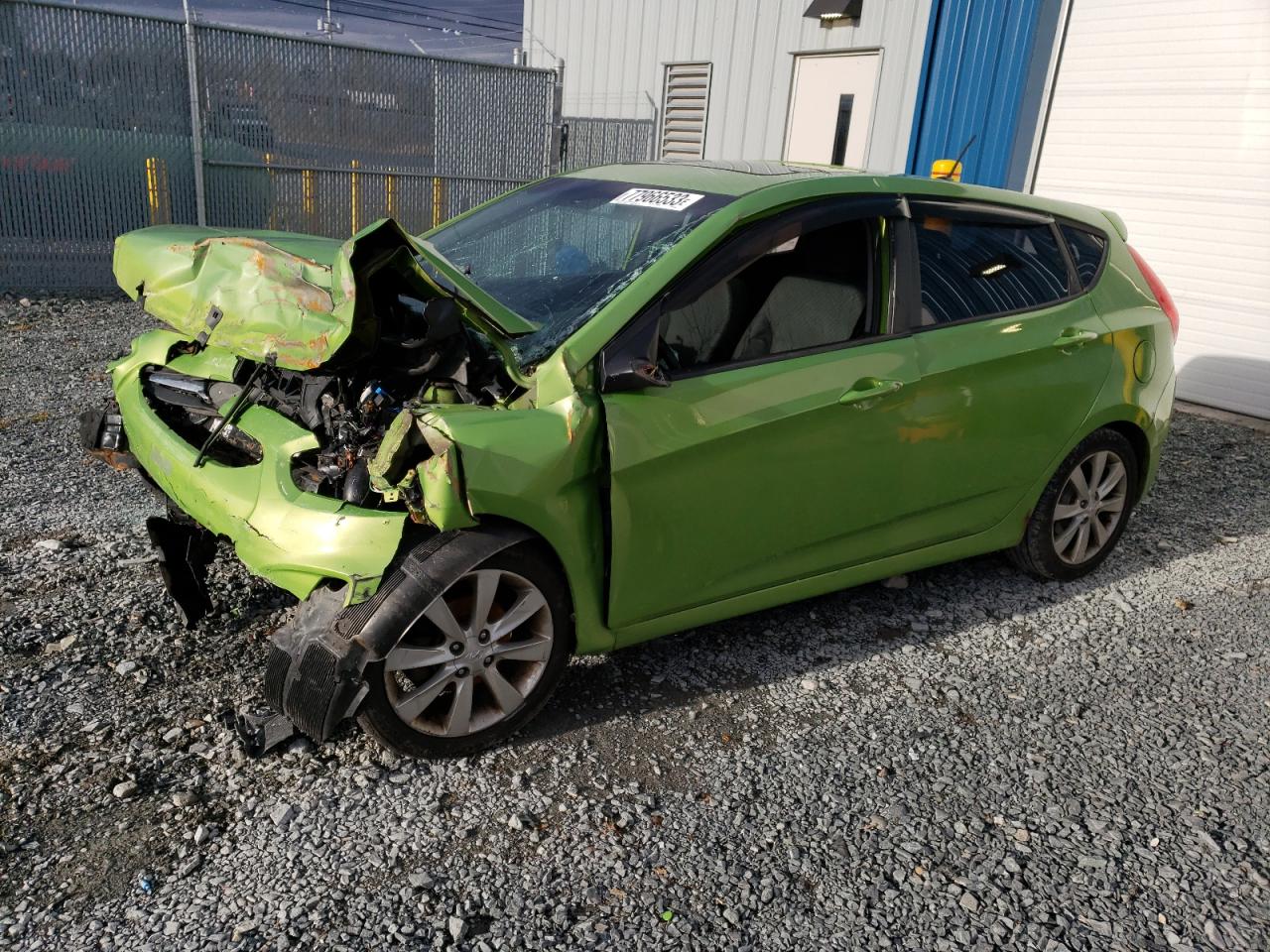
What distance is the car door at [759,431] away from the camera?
9.93ft

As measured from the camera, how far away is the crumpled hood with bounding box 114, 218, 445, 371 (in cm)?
290

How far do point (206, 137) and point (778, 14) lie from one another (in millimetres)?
6416

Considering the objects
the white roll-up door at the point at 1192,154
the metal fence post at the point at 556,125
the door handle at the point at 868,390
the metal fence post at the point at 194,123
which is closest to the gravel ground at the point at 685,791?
the door handle at the point at 868,390

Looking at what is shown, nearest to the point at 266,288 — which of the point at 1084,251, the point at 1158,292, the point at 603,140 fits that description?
the point at 1084,251

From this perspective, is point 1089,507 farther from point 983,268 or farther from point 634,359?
point 634,359

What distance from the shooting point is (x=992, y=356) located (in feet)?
12.4

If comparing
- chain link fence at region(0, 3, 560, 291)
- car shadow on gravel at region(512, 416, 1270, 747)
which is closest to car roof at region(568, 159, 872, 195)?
car shadow on gravel at region(512, 416, 1270, 747)

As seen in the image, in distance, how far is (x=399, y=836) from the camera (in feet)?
8.75

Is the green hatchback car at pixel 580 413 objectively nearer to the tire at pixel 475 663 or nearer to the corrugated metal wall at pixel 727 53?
the tire at pixel 475 663

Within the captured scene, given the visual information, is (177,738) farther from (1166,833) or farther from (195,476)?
(1166,833)

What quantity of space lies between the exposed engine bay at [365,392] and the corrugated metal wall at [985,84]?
701cm

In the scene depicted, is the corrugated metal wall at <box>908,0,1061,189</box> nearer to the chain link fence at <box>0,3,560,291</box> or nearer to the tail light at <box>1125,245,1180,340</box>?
the tail light at <box>1125,245,1180,340</box>

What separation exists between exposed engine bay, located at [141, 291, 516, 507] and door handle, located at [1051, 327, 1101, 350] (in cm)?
224

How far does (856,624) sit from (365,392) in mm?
2082
